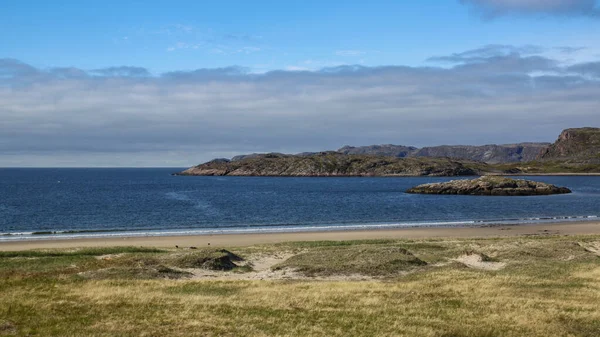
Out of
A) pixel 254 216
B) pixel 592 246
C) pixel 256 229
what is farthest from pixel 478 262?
pixel 254 216

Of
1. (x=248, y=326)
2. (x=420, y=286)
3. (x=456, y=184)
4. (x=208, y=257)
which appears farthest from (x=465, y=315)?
(x=456, y=184)

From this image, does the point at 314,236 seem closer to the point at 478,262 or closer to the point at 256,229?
the point at 256,229

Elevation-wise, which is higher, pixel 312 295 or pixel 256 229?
pixel 312 295

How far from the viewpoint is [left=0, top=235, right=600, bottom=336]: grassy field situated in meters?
18.5

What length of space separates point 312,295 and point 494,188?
5121 inches

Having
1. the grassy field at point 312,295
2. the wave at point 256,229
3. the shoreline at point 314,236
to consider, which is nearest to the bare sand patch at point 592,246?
the grassy field at point 312,295

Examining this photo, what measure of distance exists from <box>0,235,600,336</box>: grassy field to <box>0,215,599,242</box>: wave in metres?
24.9

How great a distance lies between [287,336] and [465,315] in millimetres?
7509

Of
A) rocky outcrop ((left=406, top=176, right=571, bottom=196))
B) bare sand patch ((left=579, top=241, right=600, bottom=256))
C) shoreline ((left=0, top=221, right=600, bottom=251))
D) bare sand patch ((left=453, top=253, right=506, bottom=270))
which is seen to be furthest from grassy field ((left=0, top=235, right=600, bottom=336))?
rocky outcrop ((left=406, top=176, right=571, bottom=196))

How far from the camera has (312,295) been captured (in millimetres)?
23766

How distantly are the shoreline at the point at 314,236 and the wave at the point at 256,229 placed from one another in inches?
131

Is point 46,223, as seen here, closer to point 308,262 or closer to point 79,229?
point 79,229

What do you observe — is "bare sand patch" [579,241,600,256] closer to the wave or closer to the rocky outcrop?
the wave

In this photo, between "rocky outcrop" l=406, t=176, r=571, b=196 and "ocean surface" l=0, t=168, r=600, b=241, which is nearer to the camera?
"ocean surface" l=0, t=168, r=600, b=241
